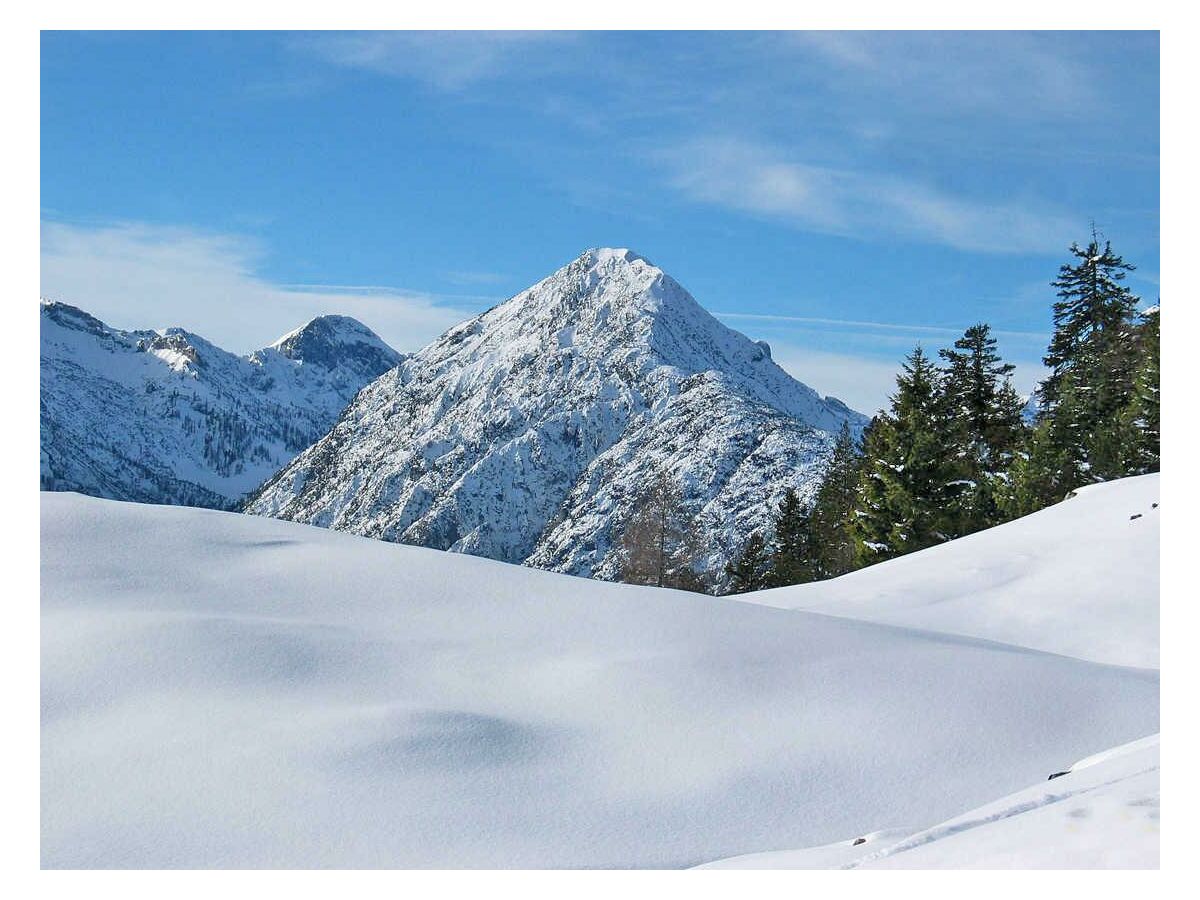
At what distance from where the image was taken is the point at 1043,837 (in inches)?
143

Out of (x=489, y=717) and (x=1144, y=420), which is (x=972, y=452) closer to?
(x=1144, y=420)

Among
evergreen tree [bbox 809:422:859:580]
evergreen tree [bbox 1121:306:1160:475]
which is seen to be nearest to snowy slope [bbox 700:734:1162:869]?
evergreen tree [bbox 1121:306:1160:475]

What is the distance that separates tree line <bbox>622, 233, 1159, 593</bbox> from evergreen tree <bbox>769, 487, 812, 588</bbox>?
0.07m

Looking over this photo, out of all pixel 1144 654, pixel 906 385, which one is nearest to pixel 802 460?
pixel 906 385

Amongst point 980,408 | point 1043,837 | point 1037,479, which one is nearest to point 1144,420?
point 1037,479

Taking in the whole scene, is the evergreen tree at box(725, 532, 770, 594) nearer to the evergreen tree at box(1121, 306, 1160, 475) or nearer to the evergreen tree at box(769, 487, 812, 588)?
the evergreen tree at box(769, 487, 812, 588)

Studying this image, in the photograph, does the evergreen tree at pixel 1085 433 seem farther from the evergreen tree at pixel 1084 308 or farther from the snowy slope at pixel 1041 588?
the snowy slope at pixel 1041 588

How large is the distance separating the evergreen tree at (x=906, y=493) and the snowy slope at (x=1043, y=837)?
28.3m

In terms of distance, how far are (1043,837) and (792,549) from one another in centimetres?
4545

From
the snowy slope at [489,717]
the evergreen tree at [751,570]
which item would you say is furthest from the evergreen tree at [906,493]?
the snowy slope at [489,717]

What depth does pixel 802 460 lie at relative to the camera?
107m

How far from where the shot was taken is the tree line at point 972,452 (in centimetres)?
3170

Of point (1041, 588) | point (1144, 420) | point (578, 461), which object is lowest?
point (1041, 588)
